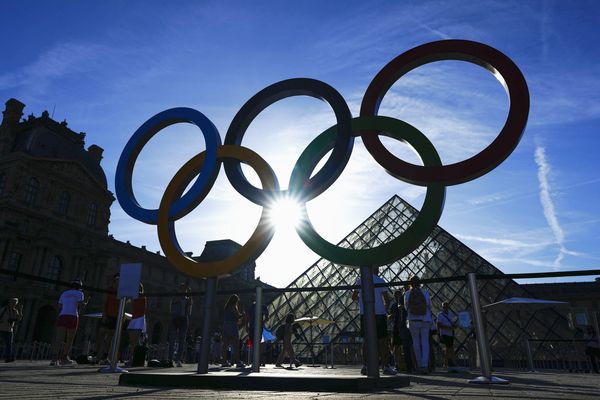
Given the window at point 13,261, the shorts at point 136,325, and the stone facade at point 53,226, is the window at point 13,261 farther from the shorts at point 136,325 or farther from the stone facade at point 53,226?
the shorts at point 136,325

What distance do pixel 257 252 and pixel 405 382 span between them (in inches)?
86.0

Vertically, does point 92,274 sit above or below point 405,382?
above

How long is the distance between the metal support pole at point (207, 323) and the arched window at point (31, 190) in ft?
110

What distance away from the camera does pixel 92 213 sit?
37.4 m

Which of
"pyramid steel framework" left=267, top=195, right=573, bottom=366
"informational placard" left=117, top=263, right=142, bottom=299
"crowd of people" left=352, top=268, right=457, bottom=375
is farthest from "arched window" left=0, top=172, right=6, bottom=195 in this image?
"crowd of people" left=352, top=268, right=457, bottom=375

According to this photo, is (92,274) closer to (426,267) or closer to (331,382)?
(426,267)

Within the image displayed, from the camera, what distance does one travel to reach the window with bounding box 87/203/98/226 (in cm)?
3694

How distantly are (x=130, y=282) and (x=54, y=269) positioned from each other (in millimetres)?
32791

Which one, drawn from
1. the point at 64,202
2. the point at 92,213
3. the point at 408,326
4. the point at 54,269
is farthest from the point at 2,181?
the point at 408,326

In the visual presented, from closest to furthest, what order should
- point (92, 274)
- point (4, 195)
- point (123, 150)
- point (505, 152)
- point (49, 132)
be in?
point (505, 152), point (123, 150), point (4, 195), point (92, 274), point (49, 132)

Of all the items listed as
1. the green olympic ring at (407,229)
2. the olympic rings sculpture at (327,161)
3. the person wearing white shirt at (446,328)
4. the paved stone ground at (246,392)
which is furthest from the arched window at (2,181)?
the green olympic ring at (407,229)

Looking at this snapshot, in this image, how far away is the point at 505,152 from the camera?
4.01 m

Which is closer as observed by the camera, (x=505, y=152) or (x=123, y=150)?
(x=505, y=152)

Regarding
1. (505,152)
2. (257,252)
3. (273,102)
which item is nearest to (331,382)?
(257,252)
